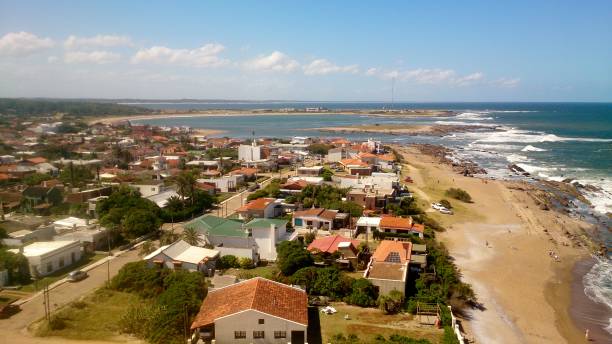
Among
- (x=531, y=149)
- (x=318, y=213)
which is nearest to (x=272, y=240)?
(x=318, y=213)

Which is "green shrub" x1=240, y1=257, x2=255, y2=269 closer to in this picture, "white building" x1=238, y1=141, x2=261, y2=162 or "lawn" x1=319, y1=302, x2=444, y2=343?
"lawn" x1=319, y1=302, x2=444, y2=343

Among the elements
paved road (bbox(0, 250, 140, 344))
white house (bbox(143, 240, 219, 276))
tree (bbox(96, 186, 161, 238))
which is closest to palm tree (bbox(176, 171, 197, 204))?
tree (bbox(96, 186, 161, 238))

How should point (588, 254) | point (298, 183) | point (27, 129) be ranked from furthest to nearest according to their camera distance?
point (27, 129)
point (298, 183)
point (588, 254)

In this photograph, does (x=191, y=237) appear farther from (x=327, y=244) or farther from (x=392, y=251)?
(x=392, y=251)

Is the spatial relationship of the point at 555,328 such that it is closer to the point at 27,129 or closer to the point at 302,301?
the point at 302,301

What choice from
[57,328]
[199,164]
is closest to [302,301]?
[57,328]

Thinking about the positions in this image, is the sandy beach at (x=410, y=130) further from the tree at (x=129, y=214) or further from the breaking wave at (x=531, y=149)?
the tree at (x=129, y=214)
